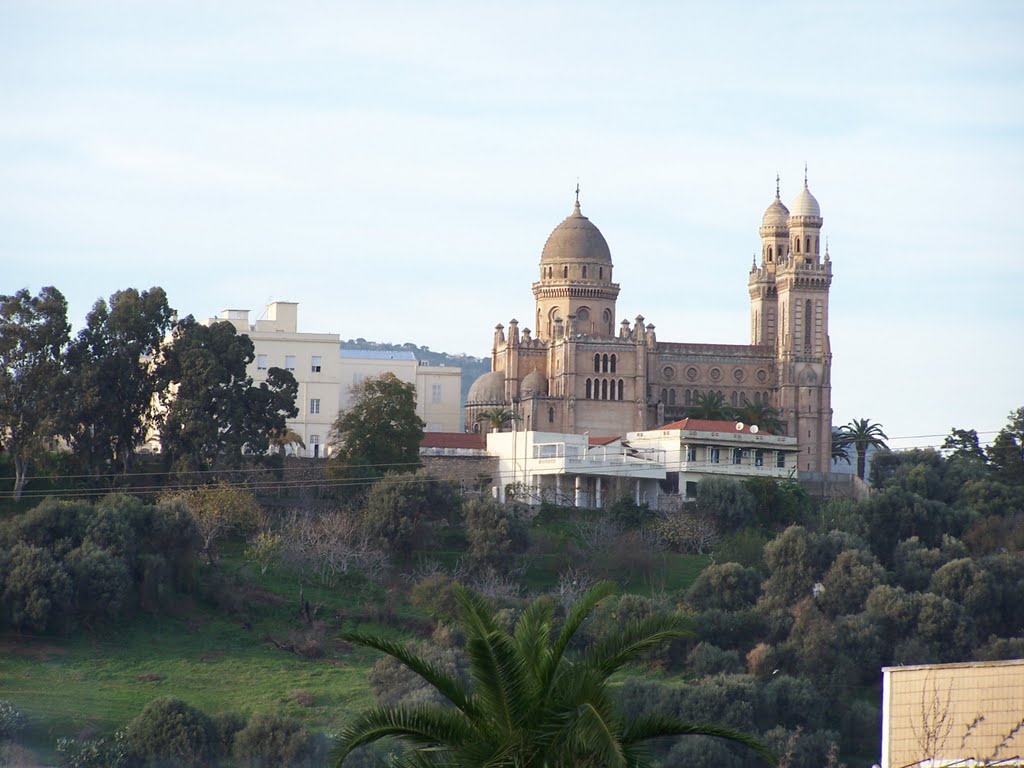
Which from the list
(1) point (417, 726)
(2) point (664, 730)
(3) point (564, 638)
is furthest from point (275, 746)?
(3) point (564, 638)

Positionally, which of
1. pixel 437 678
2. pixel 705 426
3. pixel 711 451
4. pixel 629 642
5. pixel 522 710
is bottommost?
pixel 522 710

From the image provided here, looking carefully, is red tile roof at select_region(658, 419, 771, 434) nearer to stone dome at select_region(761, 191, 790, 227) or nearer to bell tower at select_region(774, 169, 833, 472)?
bell tower at select_region(774, 169, 833, 472)

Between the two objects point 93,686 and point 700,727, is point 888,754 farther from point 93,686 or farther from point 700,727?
point 93,686

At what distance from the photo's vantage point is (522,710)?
24359 millimetres

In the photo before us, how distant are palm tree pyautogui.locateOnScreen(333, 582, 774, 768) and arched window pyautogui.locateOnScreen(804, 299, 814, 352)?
7460 cm

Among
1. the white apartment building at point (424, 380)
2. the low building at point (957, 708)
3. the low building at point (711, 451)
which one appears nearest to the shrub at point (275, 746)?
the low building at point (957, 708)

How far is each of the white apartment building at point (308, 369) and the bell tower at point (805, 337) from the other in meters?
22.1

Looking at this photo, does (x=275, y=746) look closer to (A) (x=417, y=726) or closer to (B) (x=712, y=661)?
(B) (x=712, y=661)

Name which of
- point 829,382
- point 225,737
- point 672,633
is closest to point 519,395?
point 829,382

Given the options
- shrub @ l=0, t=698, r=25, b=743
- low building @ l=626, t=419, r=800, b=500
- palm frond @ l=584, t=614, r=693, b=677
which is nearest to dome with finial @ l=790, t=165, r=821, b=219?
low building @ l=626, t=419, r=800, b=500

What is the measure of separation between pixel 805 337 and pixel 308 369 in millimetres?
25351

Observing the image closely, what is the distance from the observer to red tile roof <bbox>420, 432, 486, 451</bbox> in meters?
87.5

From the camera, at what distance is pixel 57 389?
241 ft

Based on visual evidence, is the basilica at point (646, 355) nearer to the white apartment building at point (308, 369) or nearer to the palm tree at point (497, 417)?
the palm tree at point (497, 417)
